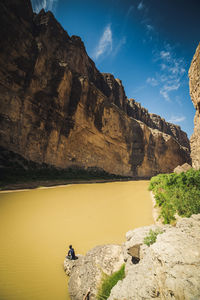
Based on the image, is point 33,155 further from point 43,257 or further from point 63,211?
point 43,257

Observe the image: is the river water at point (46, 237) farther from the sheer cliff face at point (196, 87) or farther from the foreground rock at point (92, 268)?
the sheer cliff face at point (196, 87)

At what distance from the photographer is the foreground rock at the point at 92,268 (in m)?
3.27

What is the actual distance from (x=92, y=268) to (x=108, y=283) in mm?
632

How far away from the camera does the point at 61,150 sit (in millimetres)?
25484

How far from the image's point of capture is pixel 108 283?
316cm

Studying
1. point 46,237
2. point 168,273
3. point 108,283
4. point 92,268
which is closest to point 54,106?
point 46,237

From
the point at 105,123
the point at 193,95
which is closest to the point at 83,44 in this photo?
the point at 105,123

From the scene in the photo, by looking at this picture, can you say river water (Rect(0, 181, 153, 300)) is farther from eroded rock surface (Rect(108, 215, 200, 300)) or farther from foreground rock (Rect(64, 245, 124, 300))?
eroded rock surface (Rect(108, 215, 200, 300))

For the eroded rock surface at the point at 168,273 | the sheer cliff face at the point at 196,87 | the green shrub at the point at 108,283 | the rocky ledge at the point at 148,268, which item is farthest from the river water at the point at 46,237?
the sheer cliff face at the point at 196,87

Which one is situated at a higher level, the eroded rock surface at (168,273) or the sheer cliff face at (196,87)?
the sheer cliff face at (196,87)

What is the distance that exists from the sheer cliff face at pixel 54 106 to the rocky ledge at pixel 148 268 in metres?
20.2

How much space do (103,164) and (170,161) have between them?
3114 centimetres

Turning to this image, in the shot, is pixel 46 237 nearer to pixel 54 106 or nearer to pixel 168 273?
pixel 168 273

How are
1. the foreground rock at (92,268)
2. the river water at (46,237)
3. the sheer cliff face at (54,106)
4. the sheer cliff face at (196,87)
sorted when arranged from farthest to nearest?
the sheer cliff face at (54,106)
the sheer cliff face at (196,87)
the river water at (46,237)
the foreground rock at (92,268)
